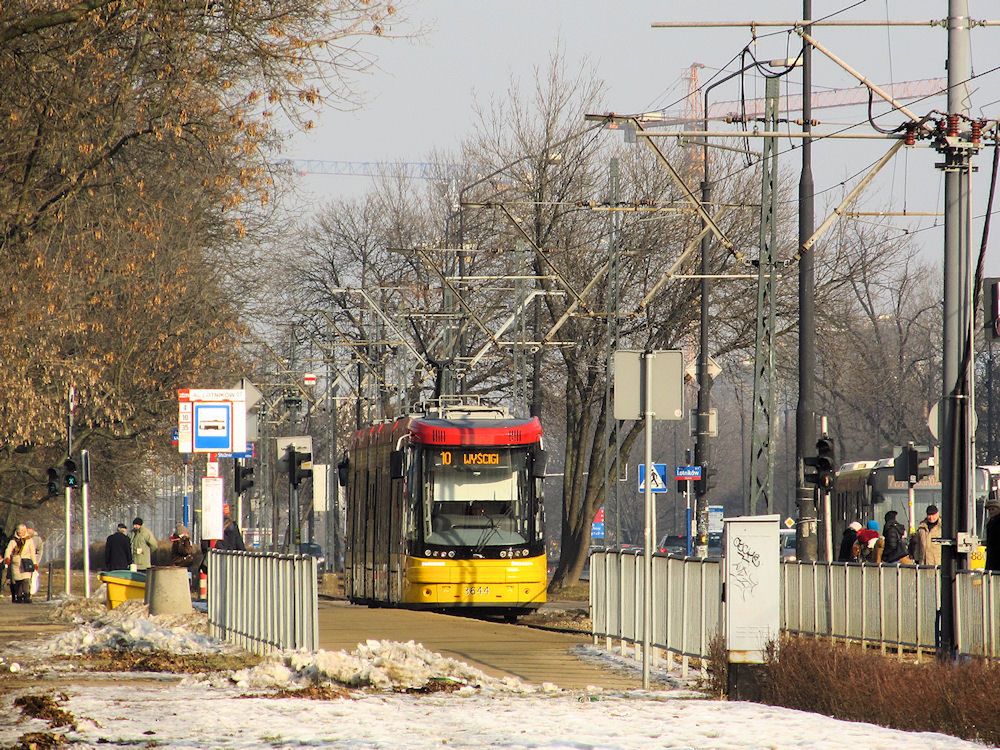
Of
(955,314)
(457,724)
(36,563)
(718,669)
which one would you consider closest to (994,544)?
(955,314)

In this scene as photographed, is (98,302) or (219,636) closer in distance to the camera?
(219,636)

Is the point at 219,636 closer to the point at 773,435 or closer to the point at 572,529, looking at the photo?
the point at 773,435

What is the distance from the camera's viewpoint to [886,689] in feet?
43.2

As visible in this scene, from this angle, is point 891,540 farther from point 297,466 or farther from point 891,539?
point 297,466

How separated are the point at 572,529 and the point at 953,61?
84.9 ft

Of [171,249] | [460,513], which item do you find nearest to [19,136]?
[460,513]

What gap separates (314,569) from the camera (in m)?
16.7

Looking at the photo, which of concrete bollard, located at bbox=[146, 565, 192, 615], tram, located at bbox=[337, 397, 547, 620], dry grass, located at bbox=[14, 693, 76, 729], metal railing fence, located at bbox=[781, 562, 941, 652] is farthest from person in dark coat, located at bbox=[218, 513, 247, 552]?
dry grass, located at bbox=[14, 693, 76, 729]

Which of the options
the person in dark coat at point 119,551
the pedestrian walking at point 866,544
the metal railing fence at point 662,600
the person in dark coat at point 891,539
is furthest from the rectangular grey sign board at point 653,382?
the person in dark coat at point 119,551

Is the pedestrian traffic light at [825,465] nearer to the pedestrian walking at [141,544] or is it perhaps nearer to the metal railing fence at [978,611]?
the metal railing fence at [978,611]

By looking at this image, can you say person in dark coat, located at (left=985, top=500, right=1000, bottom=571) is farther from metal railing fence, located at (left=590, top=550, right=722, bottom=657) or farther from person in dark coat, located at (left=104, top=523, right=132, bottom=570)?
person in dark coat, located at (left=104, top=523, right=132, bottom=570)

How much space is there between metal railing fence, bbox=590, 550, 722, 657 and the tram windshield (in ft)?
22.7

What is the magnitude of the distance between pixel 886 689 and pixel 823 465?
13336 millimetres

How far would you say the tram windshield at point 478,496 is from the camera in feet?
93.8
